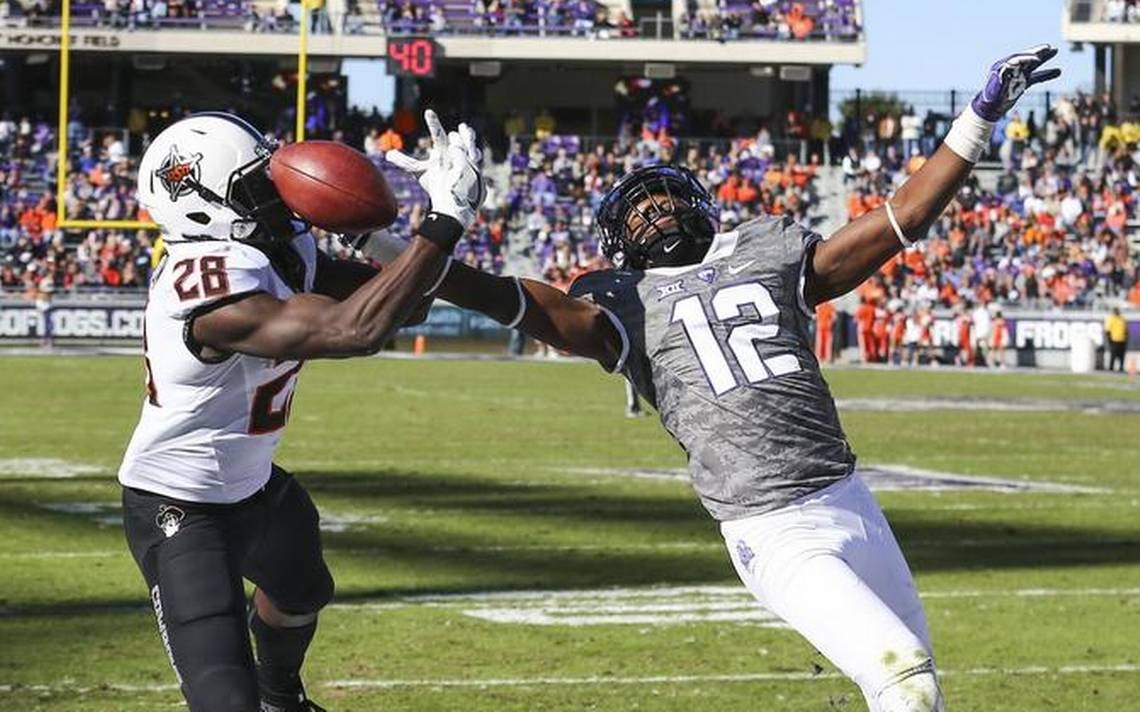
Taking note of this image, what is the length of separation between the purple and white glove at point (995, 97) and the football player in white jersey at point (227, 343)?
1228 mm

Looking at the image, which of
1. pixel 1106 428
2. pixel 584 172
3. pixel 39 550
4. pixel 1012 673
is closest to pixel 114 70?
pixel 584 172

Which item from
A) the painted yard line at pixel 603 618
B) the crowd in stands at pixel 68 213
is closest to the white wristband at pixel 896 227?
the painted yard line at pixel 603 618

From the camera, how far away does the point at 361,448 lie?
16844 mm

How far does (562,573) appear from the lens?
10.3 m

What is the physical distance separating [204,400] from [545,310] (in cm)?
88

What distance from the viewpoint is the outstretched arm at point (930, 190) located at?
5.16 metres

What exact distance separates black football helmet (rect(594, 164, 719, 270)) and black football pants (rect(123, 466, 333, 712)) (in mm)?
1176

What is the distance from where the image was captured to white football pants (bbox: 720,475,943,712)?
470 cm

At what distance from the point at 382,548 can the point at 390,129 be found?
1231 inches

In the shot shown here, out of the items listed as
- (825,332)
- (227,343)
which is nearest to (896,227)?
(227,343)

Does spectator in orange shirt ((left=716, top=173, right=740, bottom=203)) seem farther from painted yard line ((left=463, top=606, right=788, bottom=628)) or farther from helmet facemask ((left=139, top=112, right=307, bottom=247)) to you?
helmet facemask ((left=139, top=112, right=307, bottom=247))

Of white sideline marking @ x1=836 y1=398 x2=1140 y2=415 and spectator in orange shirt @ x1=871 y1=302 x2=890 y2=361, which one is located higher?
white sideline marking @ x1=836 y1=398 x2=1140 y2=415

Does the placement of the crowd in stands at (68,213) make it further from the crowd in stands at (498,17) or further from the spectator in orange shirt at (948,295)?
the spectator in orange shirt at (948,295)

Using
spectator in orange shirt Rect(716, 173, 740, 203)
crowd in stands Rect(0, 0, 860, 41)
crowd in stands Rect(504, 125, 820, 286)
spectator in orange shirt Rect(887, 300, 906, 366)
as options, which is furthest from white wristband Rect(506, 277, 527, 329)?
crowd in stands Rect(0, 0, 860, 41)
